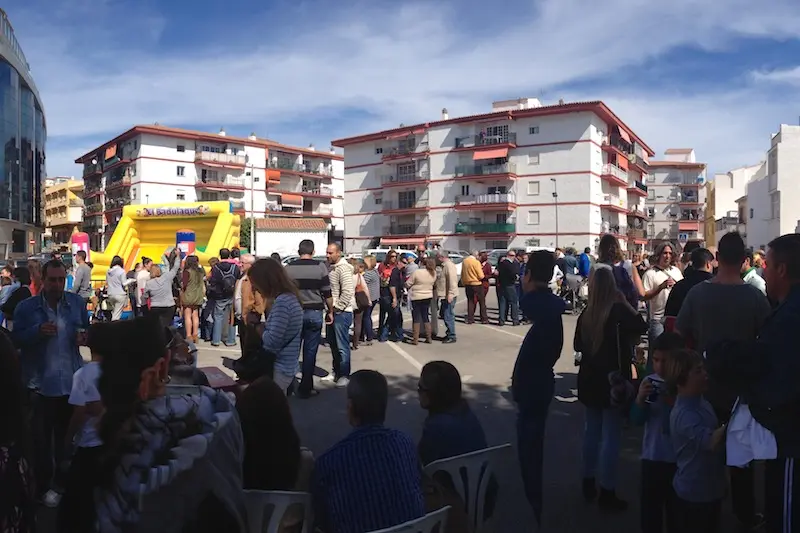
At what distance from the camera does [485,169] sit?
49.9 m

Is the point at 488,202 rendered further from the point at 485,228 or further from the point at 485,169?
the point at 485,169

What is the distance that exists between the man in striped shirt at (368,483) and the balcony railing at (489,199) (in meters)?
47.8

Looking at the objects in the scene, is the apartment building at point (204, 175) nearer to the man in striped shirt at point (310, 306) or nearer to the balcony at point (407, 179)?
the balcony at point (407, 179)

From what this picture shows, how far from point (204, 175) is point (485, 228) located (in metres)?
30.4

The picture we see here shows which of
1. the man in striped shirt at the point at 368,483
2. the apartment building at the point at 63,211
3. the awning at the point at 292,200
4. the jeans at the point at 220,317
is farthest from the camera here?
the apartment building at the point at 63,211

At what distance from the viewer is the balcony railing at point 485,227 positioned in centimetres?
4903

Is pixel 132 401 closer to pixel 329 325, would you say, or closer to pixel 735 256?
pixel 735 256

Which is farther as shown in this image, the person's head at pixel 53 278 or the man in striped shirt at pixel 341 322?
the man in striped shirt at pixel 341 322

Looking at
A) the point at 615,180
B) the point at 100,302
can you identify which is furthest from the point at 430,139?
the point at 100,302

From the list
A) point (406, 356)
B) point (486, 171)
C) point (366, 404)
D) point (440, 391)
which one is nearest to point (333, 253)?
point (406, 356)

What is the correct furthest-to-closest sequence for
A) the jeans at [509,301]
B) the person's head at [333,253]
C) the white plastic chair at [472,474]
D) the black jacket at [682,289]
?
the jeans at [509,301] → the person's head at [333,253] → the black jacket at [682,289] → the white plastic chair at [472,474]

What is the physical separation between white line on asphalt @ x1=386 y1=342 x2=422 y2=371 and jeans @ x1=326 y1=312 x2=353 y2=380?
4.30 feet

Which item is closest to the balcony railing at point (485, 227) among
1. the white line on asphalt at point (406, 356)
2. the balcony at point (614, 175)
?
the balcony at point (614, 175)

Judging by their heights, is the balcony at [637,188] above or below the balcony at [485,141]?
below
